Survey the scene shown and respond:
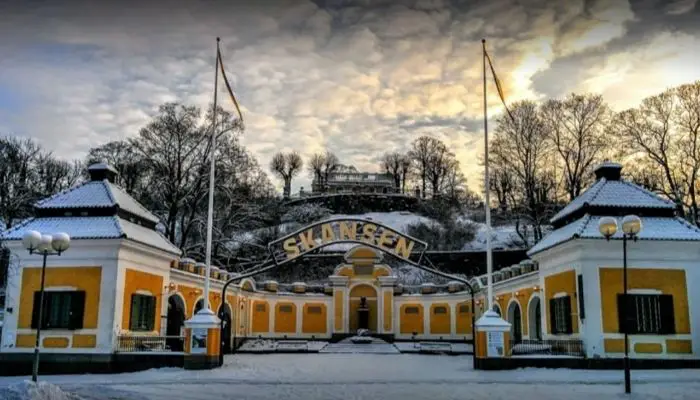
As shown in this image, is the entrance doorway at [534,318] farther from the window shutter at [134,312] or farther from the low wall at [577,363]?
the window shutter at [134,312]

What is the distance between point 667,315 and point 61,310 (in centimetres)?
1891

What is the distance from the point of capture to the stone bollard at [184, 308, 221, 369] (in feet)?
62.0

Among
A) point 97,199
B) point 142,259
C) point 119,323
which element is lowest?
point 119,323

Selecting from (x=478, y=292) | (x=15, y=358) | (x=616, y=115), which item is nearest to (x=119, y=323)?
(x=15, y=358)

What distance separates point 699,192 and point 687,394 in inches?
787

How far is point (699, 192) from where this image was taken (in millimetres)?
29688

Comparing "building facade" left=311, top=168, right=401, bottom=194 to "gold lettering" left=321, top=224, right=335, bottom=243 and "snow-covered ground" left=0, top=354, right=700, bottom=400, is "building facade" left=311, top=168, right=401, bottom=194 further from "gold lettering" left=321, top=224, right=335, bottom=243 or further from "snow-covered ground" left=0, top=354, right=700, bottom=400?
"snow-covered ground" left=0, top=354, right=700, bottom=400

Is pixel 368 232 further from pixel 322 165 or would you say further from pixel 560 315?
pixel 322 165

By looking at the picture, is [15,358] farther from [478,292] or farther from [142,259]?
[478,292]

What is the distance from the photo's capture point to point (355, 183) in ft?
257

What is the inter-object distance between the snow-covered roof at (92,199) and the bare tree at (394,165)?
6461 centimetres

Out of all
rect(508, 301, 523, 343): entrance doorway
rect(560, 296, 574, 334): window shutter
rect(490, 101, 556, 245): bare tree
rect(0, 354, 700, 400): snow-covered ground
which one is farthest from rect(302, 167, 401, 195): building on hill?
rect(0, 354, 700, 400): snow-covered ground

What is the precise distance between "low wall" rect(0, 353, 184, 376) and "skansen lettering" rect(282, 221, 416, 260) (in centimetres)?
493

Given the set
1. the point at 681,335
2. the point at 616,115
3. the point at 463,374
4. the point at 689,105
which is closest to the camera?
the point at 463,374
